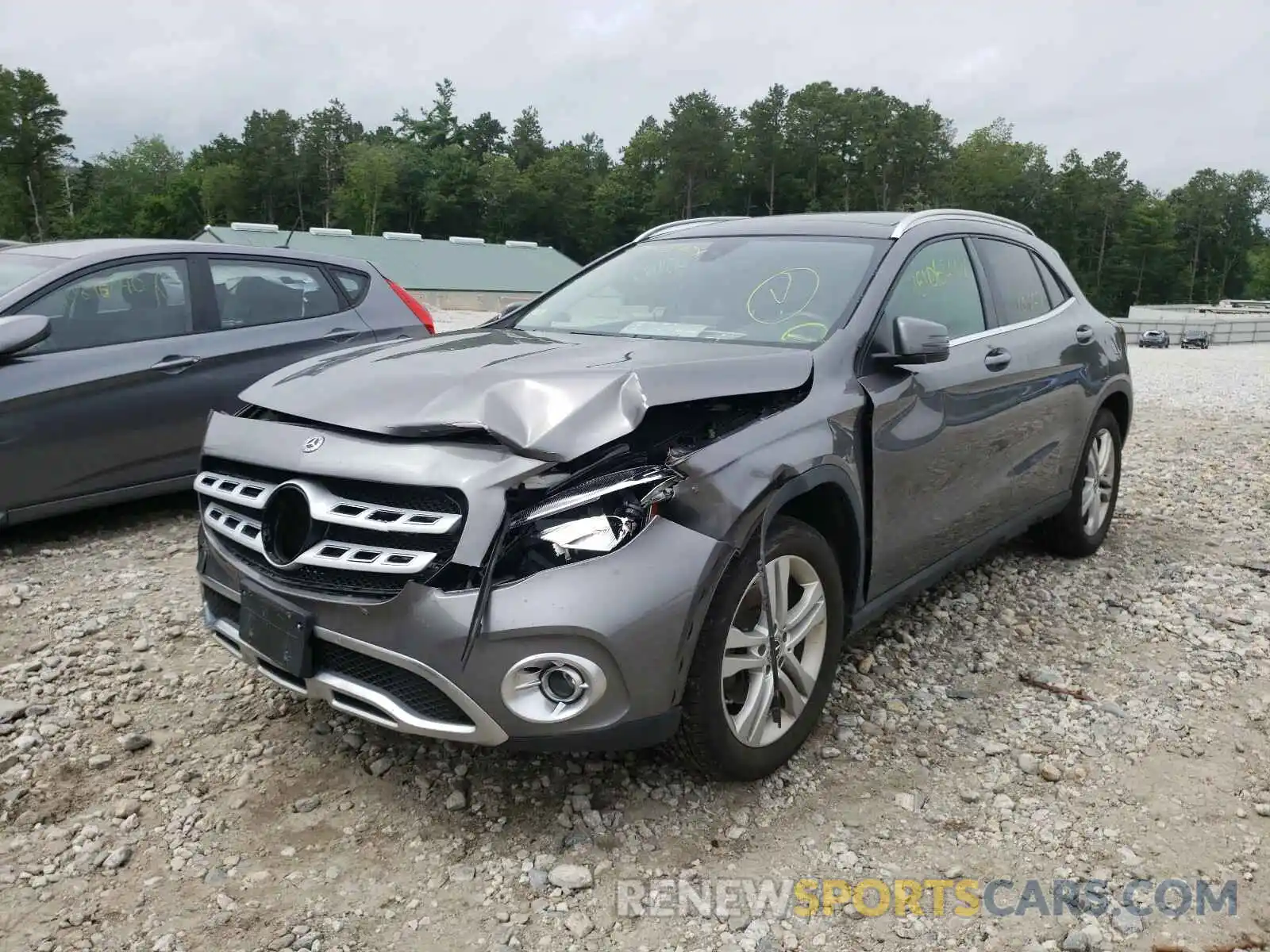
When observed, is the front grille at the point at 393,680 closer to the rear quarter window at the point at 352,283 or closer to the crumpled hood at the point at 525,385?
the crumpled hood at the point at 525,385

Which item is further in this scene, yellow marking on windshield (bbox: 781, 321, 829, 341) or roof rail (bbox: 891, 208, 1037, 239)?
roof rail (bbox: 891, 208, 1037, 239)

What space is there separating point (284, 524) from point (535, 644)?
0.81m

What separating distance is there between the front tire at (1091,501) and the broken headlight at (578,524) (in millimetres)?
3288

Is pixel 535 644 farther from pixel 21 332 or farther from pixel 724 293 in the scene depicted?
pixel 21 332

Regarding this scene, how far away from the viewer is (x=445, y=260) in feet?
194

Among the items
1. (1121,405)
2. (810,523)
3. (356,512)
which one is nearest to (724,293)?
(810,523)

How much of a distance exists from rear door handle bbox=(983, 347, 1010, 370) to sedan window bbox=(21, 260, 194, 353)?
425 cm

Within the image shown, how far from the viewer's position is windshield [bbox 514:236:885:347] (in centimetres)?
346

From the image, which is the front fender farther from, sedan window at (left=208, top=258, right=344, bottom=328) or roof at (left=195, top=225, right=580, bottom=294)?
roof at (left=195, top=225, right=580, bottom=294)

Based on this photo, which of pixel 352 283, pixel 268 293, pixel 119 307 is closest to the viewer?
pixel 119 307

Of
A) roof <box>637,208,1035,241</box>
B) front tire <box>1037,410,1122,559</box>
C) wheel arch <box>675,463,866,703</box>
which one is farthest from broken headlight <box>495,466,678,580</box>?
front tire <box>1037,410,1122,559</box>

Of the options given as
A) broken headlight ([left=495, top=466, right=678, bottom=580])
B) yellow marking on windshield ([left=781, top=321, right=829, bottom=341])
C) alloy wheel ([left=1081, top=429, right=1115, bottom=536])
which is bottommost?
alloy wheel ([left=1081, top=429, right=1115, bottom=536])

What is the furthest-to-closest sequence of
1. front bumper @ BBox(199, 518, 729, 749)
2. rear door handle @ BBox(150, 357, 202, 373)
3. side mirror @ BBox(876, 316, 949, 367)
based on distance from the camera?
rear door handle @ BBox(150, 357, 202, 373) < side mirror @ BBox(876, 316, 949, 367) < front bumper @ BBox(199, 518, 729, 749)

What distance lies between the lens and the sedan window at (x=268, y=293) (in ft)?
19.0
